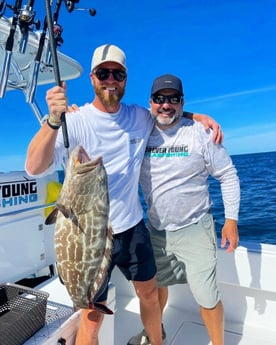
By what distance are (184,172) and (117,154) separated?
1.90ft

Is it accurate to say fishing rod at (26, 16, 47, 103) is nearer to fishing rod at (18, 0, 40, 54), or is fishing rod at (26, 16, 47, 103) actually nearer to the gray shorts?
fishing rod at (18, 0, 40, 54)

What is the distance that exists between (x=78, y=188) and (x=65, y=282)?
1.63 ft

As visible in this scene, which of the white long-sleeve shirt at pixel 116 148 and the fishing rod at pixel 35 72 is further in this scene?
the fishing rod at pixel 35 72

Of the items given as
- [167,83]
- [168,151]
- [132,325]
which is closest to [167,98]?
[167,83]

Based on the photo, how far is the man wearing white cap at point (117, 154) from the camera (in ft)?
6.64

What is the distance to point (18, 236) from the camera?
2635 mm

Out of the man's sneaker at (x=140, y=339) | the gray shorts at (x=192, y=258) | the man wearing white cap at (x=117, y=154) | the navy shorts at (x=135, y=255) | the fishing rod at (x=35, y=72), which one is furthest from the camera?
the man's sneaker at (x=140, y=339)

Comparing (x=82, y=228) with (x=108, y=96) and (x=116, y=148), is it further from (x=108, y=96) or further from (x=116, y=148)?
(x=108, y=96)

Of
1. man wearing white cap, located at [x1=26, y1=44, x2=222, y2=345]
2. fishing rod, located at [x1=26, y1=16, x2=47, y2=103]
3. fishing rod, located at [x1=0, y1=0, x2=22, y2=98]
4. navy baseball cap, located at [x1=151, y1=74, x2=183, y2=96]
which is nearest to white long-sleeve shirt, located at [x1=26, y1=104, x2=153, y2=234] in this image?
man wearing white cap, located at [x1=26, y1=44, x2=222, y2=345]

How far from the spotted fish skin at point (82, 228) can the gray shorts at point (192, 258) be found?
0.97 m

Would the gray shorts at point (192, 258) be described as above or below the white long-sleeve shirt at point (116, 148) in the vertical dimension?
below

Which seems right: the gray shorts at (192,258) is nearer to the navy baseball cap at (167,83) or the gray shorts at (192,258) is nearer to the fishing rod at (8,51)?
the navy baseball cap at (167,83)

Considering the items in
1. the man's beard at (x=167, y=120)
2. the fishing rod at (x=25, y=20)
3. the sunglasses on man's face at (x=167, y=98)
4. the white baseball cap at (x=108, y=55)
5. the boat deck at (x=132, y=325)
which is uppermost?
the fishing rod at (x=25, y=20)

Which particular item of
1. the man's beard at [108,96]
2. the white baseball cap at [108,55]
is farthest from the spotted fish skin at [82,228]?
the white baseball cap at [108,55]
